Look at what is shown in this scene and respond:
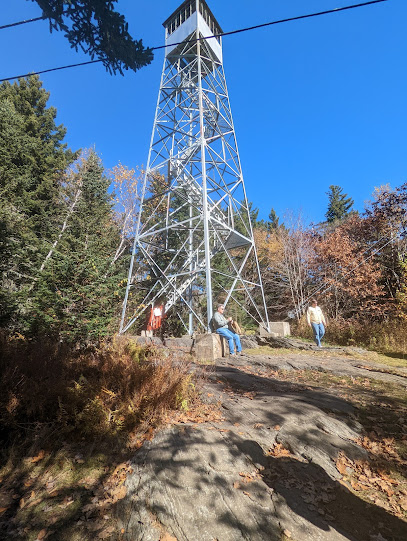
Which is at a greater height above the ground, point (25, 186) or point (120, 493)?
point (25, 186)

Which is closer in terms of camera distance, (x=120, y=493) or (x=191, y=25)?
(x=120, y=493)

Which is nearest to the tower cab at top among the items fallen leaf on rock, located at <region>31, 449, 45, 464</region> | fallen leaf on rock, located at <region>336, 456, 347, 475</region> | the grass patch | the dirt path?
the grass patch

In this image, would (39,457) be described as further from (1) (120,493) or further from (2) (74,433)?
(1) (120,493)

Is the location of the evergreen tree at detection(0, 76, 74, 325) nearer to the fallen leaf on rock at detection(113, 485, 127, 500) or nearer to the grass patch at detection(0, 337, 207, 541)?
the grass patch at detection(0, 337, 207, 541)

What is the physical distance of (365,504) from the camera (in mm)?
2299

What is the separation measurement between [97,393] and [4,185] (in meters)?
13.9

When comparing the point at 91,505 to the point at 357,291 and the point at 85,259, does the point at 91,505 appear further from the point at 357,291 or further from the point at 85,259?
the point at 357,291

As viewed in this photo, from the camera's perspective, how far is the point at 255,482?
7.80ft

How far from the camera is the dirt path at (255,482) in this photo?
76.4 inches

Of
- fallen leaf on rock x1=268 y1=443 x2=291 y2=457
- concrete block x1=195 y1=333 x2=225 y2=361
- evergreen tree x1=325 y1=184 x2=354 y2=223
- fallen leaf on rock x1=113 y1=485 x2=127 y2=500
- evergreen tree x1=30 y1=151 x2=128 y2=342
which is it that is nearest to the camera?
fallen leaf on rock x1=113 y1=485 x2=127 y2=500

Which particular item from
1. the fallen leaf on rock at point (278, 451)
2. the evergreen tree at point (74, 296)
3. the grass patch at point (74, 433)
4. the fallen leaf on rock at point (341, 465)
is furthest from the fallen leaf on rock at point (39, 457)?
the evergreen tree at point (74, 296)

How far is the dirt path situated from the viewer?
6.36 ft

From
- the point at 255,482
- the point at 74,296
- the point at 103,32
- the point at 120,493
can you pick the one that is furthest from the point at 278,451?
the point at 74,296

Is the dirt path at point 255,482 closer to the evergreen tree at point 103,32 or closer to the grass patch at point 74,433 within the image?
the grass patch at point 74,433
